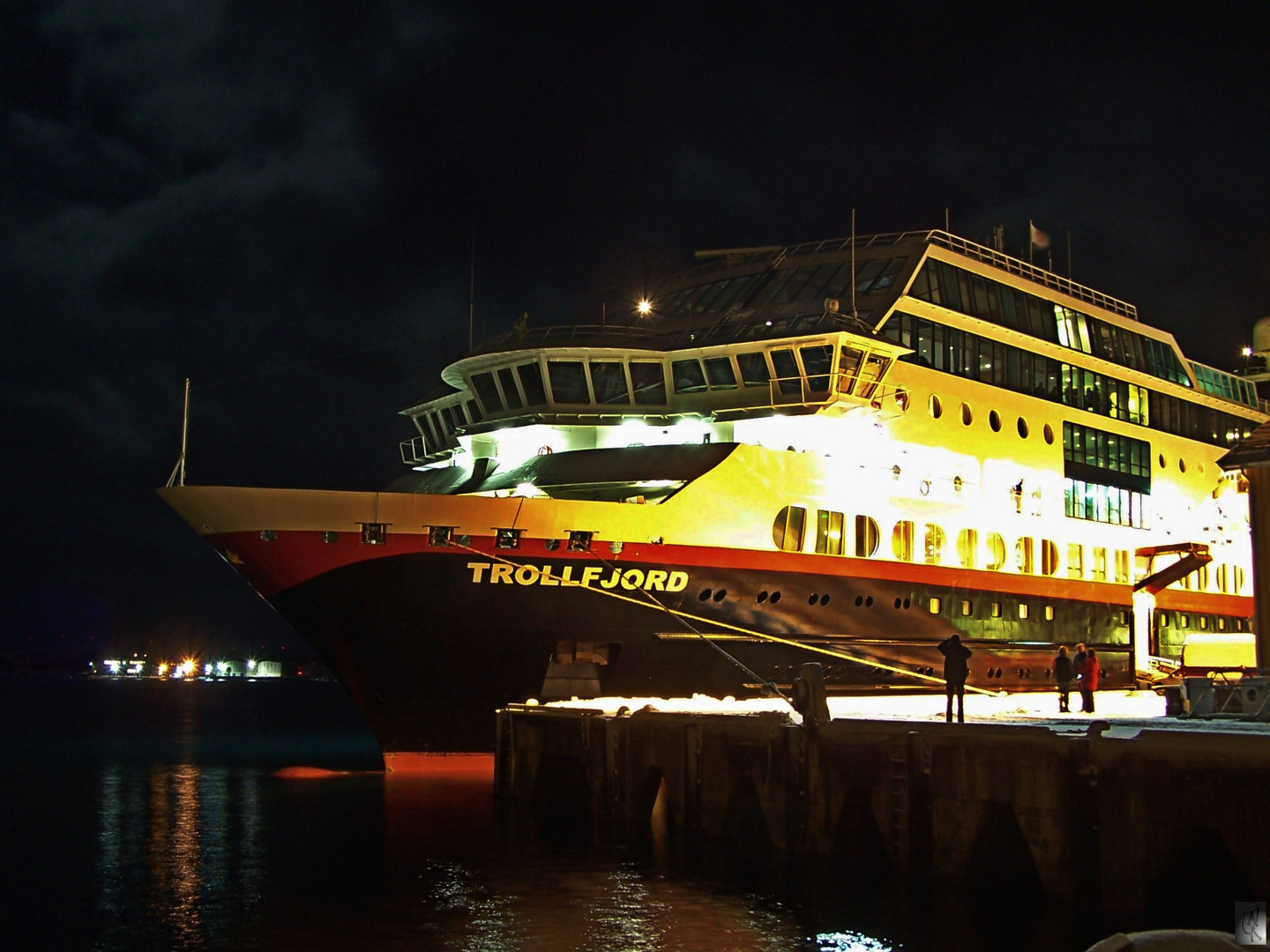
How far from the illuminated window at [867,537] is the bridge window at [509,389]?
729 cm

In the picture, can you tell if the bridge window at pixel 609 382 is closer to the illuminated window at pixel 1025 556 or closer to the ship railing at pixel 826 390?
the ship railing at pixel 826 390

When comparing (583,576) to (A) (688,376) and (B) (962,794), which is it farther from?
(B) (962,794)

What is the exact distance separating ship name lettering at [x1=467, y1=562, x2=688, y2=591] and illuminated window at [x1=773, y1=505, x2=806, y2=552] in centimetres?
232

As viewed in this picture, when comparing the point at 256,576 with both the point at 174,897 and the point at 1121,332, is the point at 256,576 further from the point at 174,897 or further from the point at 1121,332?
the point at 1121,332

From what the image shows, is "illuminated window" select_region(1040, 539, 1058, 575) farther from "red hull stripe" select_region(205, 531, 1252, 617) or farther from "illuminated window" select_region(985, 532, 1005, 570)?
"red hull stripe" select_region(205, 531, 1252, 617)

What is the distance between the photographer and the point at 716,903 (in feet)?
50.6

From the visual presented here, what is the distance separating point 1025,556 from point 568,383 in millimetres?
11576

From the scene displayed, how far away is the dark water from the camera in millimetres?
13914

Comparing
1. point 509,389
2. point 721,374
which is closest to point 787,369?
point 721,374

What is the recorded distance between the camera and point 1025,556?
1188 inches

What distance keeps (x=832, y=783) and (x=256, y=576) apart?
37.2ft

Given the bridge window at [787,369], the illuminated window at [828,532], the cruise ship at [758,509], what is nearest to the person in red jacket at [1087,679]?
the cruise ship at [758,509]

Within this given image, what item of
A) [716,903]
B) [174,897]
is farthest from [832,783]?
[174,897]

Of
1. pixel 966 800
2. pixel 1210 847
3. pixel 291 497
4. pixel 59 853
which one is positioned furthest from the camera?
pixel 291 497
